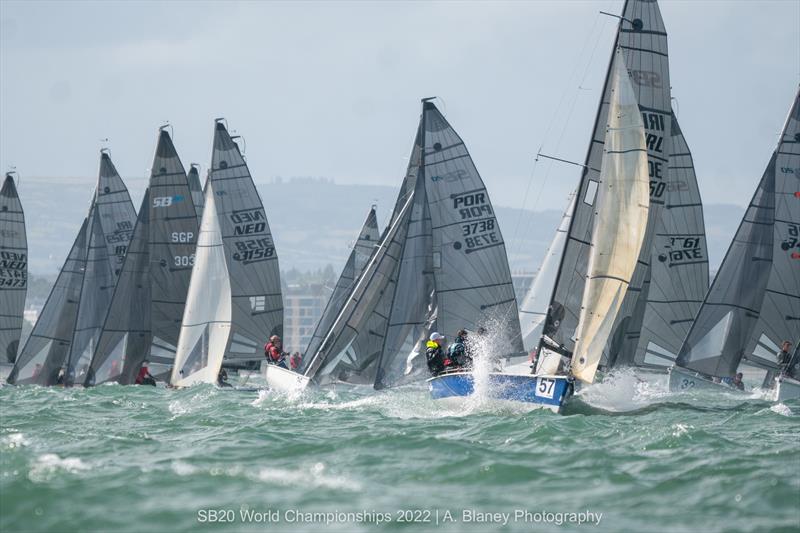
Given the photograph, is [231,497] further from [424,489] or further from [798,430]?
[798,430]

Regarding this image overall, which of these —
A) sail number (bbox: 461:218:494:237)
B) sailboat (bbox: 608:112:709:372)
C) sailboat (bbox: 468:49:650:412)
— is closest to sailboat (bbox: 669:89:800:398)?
sailboat (bbox: 608:112:709:372)

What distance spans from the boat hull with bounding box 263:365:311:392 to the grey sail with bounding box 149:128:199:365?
6.30 meters

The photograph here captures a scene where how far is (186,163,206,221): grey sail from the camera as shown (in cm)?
3472

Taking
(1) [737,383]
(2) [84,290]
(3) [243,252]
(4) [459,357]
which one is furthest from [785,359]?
(2) [84,290]

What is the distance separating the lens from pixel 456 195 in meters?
25.8

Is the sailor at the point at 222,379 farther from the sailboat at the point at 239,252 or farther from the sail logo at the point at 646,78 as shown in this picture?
the sail logo at the point at 646,78

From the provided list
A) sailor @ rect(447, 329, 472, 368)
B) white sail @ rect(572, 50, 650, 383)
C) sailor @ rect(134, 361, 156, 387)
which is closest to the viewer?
white sail @ rect(572, 50, 650, 383)

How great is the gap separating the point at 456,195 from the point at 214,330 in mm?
6462

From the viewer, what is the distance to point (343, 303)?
28.7 meters

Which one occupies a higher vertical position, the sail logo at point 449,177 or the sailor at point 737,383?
the sail logo at point 449,177

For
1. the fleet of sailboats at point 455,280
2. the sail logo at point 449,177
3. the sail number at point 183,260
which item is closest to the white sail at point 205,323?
the fleet of sailboats at point 455,280

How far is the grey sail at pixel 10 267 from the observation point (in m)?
34.0

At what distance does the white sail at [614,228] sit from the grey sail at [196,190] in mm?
16598

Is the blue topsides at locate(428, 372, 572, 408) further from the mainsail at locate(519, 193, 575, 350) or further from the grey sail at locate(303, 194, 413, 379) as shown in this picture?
the mainsail at locate(519, 193, 575, 350)
